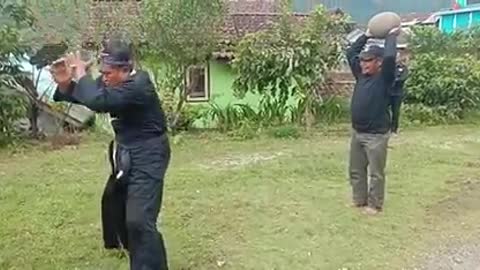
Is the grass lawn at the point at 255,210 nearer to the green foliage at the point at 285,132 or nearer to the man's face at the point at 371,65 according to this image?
the man's face at the point at 371,65

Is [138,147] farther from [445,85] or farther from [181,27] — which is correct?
[445,85]

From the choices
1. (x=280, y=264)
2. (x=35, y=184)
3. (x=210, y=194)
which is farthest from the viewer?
(x=35, y=184)

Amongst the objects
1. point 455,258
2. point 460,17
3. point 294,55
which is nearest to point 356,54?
point 455,258

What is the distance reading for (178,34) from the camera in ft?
45.8

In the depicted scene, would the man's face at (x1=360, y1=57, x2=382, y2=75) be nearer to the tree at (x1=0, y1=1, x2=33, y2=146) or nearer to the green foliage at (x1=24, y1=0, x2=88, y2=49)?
the tree at (x1=0, y1=1, x2=33, y2=146)

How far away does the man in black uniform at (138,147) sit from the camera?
15.8 ft

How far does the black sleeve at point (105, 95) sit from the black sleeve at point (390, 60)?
274 centimetres

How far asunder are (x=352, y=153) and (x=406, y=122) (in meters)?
9.06

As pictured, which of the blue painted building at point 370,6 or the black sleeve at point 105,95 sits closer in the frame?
the black sleeve at point 105,95

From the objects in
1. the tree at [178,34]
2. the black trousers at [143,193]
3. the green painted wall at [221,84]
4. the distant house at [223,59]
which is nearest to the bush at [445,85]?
the distant house at [223,59]

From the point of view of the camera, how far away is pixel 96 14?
14.8m

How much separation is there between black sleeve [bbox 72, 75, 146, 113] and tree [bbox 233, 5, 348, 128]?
9867mm

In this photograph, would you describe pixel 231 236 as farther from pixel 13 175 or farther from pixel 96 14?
pixel 96 14

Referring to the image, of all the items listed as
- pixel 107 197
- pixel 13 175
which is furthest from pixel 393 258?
pixel 13 175
